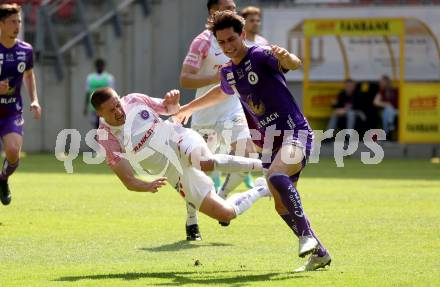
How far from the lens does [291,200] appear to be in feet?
31.0

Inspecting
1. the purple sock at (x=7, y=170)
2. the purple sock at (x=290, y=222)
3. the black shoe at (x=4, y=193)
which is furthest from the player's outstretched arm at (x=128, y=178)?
the black shoe at (x=4, y=193)

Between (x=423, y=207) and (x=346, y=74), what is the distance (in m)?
14.9

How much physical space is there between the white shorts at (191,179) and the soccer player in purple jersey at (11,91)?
3.39 meters

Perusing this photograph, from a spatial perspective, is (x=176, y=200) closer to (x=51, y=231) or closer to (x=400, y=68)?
(x=51, y=231)

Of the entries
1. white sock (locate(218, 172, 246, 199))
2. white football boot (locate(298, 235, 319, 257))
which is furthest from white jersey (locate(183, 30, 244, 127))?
white football boot (locate(298, 235, 319, 257))

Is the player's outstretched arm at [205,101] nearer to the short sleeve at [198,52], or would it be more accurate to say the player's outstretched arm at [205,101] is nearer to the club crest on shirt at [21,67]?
the short sleeve at [198,52]

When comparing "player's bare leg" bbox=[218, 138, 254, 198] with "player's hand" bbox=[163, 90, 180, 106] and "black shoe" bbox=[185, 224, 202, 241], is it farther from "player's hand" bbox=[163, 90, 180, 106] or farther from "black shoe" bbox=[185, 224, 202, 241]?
"player's hand" bbox=[163, 90, 180, 106]

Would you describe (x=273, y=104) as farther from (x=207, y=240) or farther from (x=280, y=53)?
(x=207, y=240)

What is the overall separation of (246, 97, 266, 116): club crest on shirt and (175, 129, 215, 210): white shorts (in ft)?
4.48

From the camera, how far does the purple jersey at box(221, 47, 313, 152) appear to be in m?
9.77

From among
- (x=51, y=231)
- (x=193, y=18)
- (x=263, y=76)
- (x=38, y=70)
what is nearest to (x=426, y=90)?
(x=193, y=18)

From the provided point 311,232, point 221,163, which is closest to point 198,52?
point 221,163

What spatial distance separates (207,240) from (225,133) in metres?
2.38

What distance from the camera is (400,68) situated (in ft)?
91.4
